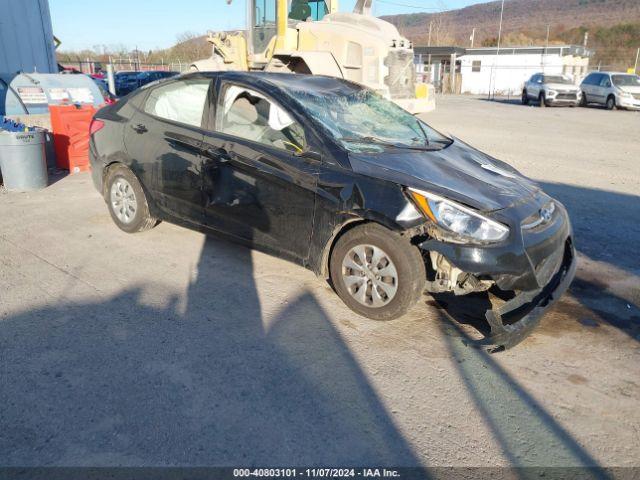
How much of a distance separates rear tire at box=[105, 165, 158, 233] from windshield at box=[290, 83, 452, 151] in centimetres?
200

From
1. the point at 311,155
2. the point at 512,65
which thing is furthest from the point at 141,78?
the point at 512,65

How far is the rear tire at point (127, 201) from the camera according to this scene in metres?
5.36

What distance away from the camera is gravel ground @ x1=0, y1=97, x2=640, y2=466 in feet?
8.69

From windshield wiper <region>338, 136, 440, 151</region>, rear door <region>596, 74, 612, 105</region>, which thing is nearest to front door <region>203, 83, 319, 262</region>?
windshield wiper <region>338, 136, 440, 151</region>

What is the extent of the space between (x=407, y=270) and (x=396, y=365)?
0.65 meters

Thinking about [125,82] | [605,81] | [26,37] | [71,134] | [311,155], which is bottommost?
[71,134]

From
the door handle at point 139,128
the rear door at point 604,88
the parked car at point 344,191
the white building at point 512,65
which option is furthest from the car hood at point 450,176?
the white building at point 512,65

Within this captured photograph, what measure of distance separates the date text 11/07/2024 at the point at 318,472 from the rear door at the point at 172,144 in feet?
9.11

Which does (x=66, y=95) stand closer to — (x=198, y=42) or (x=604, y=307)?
(x=604, y=307)

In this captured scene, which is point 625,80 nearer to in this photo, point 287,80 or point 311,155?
point 287,80

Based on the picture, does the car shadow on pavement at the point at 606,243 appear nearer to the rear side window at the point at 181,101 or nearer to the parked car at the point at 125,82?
the rear side window at the point at 181,101

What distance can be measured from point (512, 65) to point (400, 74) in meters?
34.5

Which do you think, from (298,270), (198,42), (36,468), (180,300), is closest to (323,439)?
(36,468)

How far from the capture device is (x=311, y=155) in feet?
13.3
